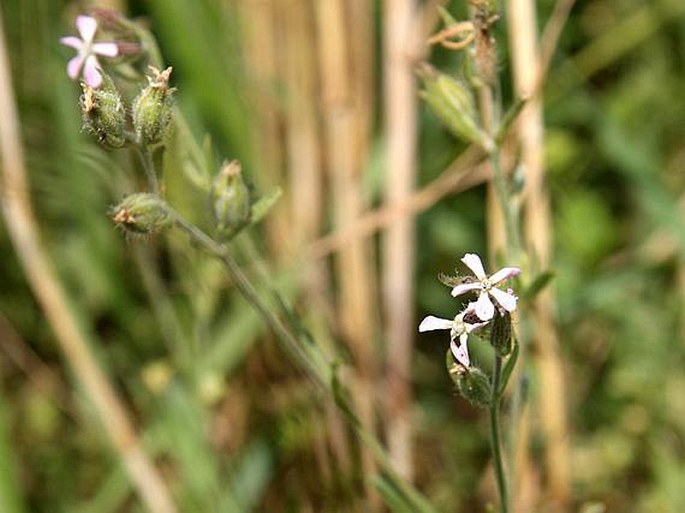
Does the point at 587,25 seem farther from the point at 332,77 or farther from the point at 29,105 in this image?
the point at 29,105

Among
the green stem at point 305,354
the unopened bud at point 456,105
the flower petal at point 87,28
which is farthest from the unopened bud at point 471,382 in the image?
the flower petal at point 87,28

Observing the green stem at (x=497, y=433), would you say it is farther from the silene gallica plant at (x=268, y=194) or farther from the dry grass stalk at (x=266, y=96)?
the dry grass stalk at (x=266, y=96)

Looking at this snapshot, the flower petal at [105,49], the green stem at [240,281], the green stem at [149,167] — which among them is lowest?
the green stem at [240,281]

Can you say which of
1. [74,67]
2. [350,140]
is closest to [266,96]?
[350,140]

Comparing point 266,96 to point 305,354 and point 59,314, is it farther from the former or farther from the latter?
point 305,354

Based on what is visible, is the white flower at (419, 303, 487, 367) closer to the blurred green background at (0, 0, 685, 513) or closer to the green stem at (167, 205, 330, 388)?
the green stem at (167, 205, 330, 388)

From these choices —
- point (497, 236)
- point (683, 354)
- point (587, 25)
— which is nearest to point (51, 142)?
point (497, 236)
